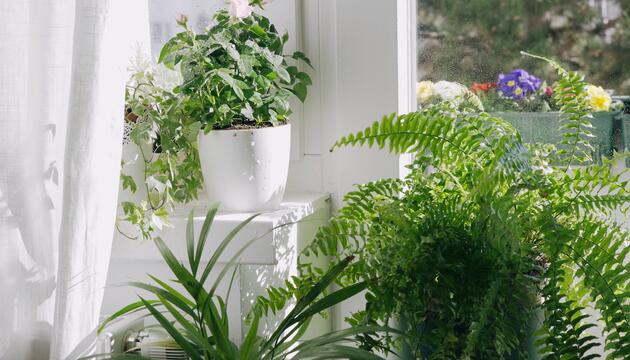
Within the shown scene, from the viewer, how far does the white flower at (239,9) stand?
1.45 m

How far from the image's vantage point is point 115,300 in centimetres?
154

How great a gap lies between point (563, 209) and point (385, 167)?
0.50 m

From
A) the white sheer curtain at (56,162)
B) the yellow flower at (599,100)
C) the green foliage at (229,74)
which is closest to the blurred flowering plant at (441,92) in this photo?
the yellow flower at (599,100)

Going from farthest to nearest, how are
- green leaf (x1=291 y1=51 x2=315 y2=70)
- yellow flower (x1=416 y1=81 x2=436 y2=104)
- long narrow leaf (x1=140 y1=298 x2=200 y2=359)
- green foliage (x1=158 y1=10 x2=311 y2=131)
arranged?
yellow flower (x1=416 y1=81 x2=436 y2=104) < green leaf (x1=291 y1=51 x2=315 y2=70) < green foliage (x1=158 y1=10 x2=311 y2=131) < long narrow leaf (x1=140 y1=298 x2=200 y2=359)

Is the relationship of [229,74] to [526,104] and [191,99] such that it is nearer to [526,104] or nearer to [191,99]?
[191,99]

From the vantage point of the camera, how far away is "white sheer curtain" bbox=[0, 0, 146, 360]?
1.17m

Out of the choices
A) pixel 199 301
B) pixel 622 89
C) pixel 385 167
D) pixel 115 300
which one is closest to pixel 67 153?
pixel 199 301

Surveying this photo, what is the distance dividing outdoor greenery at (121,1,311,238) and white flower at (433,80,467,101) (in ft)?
1.19

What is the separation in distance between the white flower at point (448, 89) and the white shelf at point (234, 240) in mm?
396

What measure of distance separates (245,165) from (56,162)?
34 cm

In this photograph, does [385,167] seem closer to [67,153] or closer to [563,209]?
[563,209]

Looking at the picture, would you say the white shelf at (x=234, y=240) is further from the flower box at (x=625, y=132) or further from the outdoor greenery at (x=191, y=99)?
the flower box at (x=625, y=132)

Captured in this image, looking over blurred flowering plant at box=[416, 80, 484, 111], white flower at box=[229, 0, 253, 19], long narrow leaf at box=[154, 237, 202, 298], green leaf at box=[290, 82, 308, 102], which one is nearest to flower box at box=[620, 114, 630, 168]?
blurred flowering plant at box=[416, 80, 484, 111]

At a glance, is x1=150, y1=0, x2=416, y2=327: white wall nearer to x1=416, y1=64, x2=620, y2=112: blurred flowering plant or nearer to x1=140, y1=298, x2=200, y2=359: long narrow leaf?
x1=416, y1=64, x2=620, y2=112: blurred flowering plant
